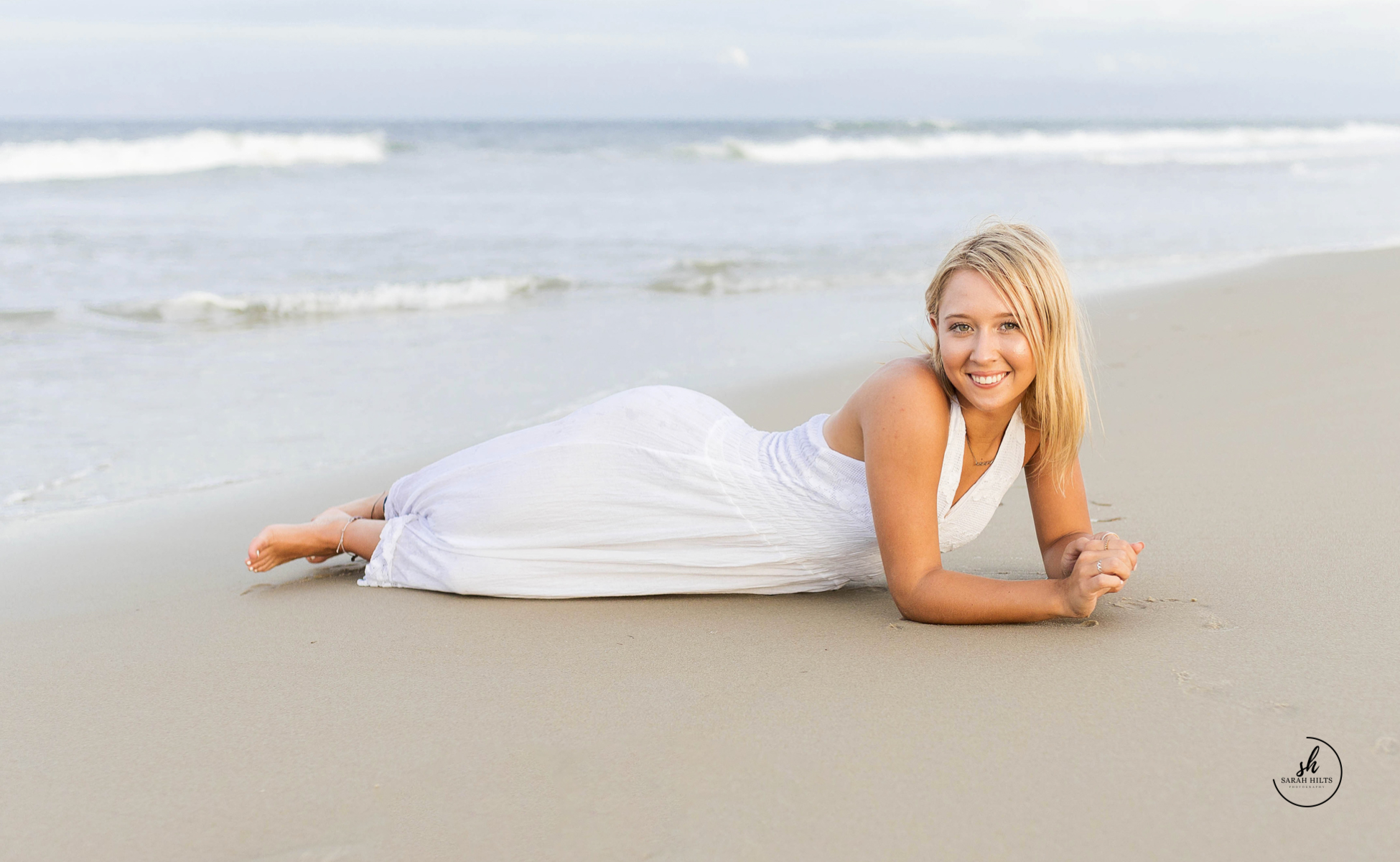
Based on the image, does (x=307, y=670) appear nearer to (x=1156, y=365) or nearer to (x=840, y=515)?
(x=840, y=515)

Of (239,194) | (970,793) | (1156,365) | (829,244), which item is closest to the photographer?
(970,793)

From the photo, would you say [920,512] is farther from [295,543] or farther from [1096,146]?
[1096,146]

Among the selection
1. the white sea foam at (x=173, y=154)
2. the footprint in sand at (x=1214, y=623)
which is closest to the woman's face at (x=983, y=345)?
the footprint in sand at (x=1214, y=623)

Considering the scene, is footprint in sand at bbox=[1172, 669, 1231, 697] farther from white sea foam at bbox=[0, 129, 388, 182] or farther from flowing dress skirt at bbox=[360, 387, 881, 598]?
white sea foam at bbox=[0, 129, 388, 182]

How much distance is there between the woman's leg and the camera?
3.29 m

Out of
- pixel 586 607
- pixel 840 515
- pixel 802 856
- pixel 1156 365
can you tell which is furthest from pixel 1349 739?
pixel 1156 365

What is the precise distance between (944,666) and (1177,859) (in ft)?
2.59

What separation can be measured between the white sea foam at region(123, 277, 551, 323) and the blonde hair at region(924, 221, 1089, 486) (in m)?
7.09

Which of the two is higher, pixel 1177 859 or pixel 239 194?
pixel 239 194

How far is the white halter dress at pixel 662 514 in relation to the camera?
2934 millimetres

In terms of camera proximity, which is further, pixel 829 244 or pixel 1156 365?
pixel 829 244

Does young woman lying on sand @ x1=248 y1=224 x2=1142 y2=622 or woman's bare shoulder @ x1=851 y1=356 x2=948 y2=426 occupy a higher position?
woman's bare shoulder @ x1=851 y1=356 x2=948 y2=426

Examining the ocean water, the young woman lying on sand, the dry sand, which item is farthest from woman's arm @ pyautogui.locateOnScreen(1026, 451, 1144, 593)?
the ocean water

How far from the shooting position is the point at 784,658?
2.51 meters
